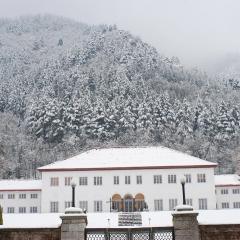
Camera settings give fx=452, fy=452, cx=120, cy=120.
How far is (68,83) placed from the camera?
508ft

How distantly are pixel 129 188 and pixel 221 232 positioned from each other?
38799 mm

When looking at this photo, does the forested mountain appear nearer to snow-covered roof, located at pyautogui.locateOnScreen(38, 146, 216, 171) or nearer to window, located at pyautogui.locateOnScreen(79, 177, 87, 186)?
snow-covered roof, located at pyautogui.locateOnScreen(38, 146, 216, 171)

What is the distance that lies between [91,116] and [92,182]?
5771cm

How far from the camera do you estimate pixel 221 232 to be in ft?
52.6

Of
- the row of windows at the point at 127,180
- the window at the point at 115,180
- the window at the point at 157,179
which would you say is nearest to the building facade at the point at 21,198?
the row of windows at the point at 127,180

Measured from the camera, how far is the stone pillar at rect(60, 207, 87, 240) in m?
16.0

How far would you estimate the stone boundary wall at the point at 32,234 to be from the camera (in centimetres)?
1605

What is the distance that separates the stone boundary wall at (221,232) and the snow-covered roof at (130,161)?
38.2m

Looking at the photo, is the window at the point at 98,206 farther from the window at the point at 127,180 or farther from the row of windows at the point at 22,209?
the row of windows at the point at 22,209

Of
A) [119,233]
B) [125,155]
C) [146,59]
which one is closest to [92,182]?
[125,155]

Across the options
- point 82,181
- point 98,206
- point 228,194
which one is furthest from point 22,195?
point 228,194

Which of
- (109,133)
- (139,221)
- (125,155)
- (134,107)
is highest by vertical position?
(134,107)

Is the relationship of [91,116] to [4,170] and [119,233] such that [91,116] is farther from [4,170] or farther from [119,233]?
[119,233]

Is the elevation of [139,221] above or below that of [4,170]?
below
